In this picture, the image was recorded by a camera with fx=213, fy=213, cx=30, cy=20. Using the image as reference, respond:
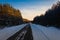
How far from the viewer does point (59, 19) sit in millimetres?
59219

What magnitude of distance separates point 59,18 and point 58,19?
3.92ft

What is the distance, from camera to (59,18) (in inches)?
2338

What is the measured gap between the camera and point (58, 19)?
199 feet

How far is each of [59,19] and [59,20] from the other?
896mm

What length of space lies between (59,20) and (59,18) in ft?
3.78

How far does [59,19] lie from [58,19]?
132 cm

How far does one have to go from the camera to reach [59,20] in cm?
5838

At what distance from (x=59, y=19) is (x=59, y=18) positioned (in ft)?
1.05
